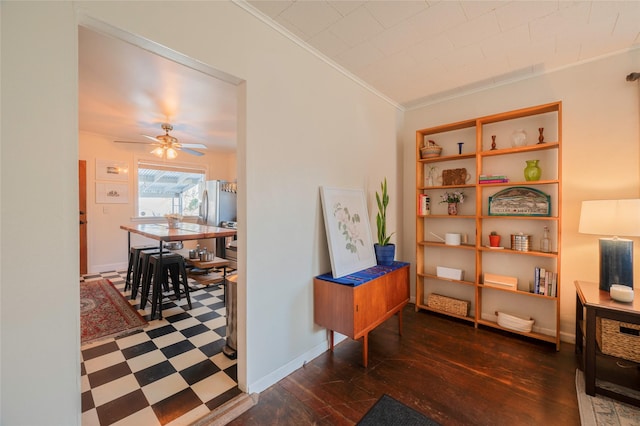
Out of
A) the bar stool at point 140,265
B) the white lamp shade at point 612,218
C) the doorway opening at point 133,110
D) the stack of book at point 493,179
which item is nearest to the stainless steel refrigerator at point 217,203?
the doorway opening at point 133,110

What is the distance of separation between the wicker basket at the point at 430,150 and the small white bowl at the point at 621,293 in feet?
6.20

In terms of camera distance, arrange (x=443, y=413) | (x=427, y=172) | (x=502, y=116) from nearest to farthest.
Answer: (x=443, y=413) → (x=502, y=116) → (x=427, y=172)

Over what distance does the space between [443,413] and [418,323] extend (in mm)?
1321

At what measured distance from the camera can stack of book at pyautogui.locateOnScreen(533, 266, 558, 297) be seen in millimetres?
2420

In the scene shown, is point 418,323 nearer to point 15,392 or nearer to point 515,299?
point 515,299

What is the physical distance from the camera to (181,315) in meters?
2.99

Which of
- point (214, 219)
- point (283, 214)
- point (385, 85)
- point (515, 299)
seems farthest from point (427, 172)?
point (214, 219)

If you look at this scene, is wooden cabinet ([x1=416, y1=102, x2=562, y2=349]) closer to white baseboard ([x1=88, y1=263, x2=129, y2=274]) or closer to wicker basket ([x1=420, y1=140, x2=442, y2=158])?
wicker basket ([x1=420, y1=140, x2=442, y2=158])

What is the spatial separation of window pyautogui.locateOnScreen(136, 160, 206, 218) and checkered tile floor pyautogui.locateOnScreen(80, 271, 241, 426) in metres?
3.38

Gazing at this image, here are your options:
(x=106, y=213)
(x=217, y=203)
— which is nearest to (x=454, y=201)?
(x=217, y=203)

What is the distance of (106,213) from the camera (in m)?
4.86

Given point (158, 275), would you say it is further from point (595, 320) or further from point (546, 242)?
point (546, 242)

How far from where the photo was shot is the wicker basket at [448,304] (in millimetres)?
2941

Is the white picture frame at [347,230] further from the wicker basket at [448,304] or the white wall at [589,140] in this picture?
the white wall at [589,140]
